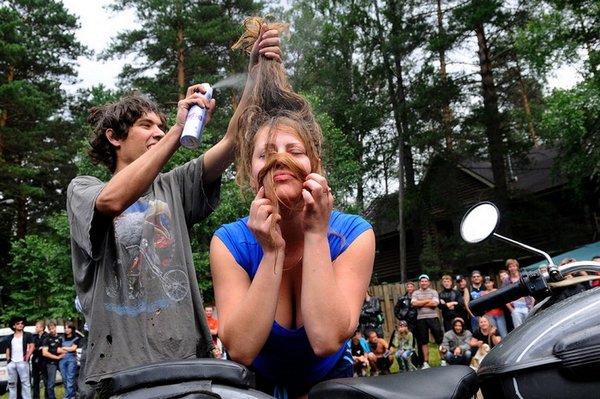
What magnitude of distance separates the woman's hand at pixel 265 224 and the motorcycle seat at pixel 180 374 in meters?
0.43

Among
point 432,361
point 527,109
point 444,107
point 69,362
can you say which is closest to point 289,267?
point 432,361

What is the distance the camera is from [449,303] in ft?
45.1

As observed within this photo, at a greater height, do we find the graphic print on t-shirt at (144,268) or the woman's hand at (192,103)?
the woman's hand at (192,103)

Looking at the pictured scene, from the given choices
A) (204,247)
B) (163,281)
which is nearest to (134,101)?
(163,281)

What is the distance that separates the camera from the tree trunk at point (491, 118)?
28.6m

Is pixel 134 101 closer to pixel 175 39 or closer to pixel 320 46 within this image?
pixel 175 39

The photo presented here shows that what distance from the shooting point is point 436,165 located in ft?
101

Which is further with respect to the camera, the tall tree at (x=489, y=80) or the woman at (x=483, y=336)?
the tall tree at (x=489, y=80)

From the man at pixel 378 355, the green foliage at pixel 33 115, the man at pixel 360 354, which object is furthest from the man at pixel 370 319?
the green foliage at pixel 33 115

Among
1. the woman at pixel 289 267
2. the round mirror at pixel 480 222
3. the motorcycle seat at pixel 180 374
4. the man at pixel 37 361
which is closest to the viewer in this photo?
the motorcycle seat at pixel 180 374

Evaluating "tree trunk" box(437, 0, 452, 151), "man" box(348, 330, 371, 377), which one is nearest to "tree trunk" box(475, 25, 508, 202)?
"tree trunk" box(437, 0, 452, 151)

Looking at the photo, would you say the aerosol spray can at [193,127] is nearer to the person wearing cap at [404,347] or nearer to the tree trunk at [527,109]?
the person wearing cap at [404,347]

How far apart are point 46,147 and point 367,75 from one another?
1811 cm

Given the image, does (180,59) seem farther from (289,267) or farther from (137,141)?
(289,267)
